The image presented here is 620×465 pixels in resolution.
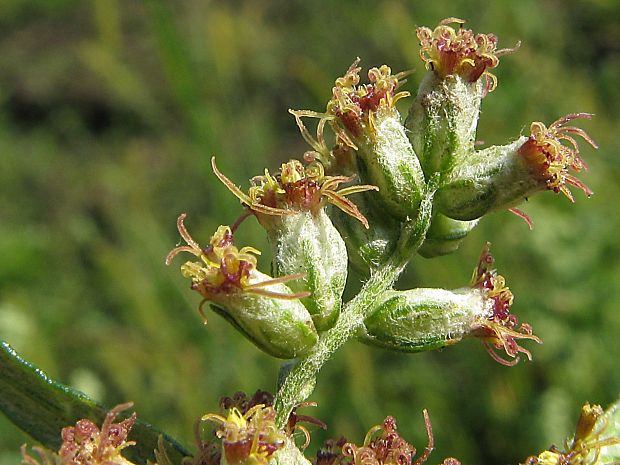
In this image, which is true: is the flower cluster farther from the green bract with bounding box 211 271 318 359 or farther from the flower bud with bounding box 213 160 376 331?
the flower bud with bounding box 213 160 376 331

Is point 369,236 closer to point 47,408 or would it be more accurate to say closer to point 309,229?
point 309,229

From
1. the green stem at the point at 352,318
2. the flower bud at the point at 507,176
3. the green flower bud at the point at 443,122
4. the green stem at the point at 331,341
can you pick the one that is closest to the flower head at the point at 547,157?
the flower bud at the point at 507,176

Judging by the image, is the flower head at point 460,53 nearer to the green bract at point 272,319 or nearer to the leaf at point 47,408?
the green bract at point 272,319

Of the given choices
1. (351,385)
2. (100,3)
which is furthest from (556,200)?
(100,3)

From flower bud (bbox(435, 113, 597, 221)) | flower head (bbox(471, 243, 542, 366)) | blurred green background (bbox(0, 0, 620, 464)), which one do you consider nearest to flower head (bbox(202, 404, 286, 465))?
flower head (bbox(471, 243, 542, 366))

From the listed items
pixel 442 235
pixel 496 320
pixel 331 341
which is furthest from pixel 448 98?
pixel 331 341

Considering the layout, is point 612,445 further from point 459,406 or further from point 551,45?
point 551,45
